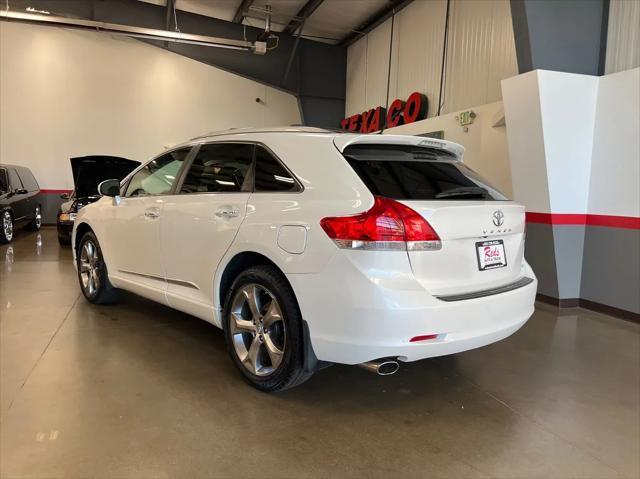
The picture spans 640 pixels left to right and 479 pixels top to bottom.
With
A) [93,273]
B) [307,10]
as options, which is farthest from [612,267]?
[307,10]

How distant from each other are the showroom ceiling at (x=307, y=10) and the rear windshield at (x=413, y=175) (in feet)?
29.6

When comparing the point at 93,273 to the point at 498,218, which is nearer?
the point at 498,218

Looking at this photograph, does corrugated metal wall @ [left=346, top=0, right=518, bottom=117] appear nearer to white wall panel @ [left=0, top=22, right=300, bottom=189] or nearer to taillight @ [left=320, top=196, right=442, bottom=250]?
white wall panel @ [left=0, top=22, right=300, bottom=189]

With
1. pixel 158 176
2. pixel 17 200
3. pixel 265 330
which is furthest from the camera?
pixel 17 200

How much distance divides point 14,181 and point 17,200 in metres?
0.50

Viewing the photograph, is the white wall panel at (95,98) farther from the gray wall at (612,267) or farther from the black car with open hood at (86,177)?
the gray wall at (612,267)

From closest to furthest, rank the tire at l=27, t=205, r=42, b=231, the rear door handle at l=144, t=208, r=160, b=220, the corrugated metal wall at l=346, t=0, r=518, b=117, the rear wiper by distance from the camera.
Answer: the rear wiper
the rear door handle at l=144, t=208, r=160, b=220
the corrugated metal wall at l=346, t=0, r=518, b=117
the tire at l=27, t=205, r=42, b=231

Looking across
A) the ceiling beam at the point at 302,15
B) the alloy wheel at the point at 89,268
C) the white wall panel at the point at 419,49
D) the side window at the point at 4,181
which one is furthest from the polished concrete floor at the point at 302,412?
the ceiling beam at the point at 302,15

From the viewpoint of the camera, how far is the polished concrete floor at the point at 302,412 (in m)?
2.05

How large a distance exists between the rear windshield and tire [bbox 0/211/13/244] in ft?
27.0

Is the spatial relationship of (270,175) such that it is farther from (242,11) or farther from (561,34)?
(242,11)

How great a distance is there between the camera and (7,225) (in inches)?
336

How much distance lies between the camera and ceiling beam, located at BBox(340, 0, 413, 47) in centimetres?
1034

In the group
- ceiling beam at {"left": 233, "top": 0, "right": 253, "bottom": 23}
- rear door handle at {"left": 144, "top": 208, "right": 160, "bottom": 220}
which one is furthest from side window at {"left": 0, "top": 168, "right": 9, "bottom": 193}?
rear door handle at {"left": 144, "top": 208, "right": 160, "bottom": 220}
